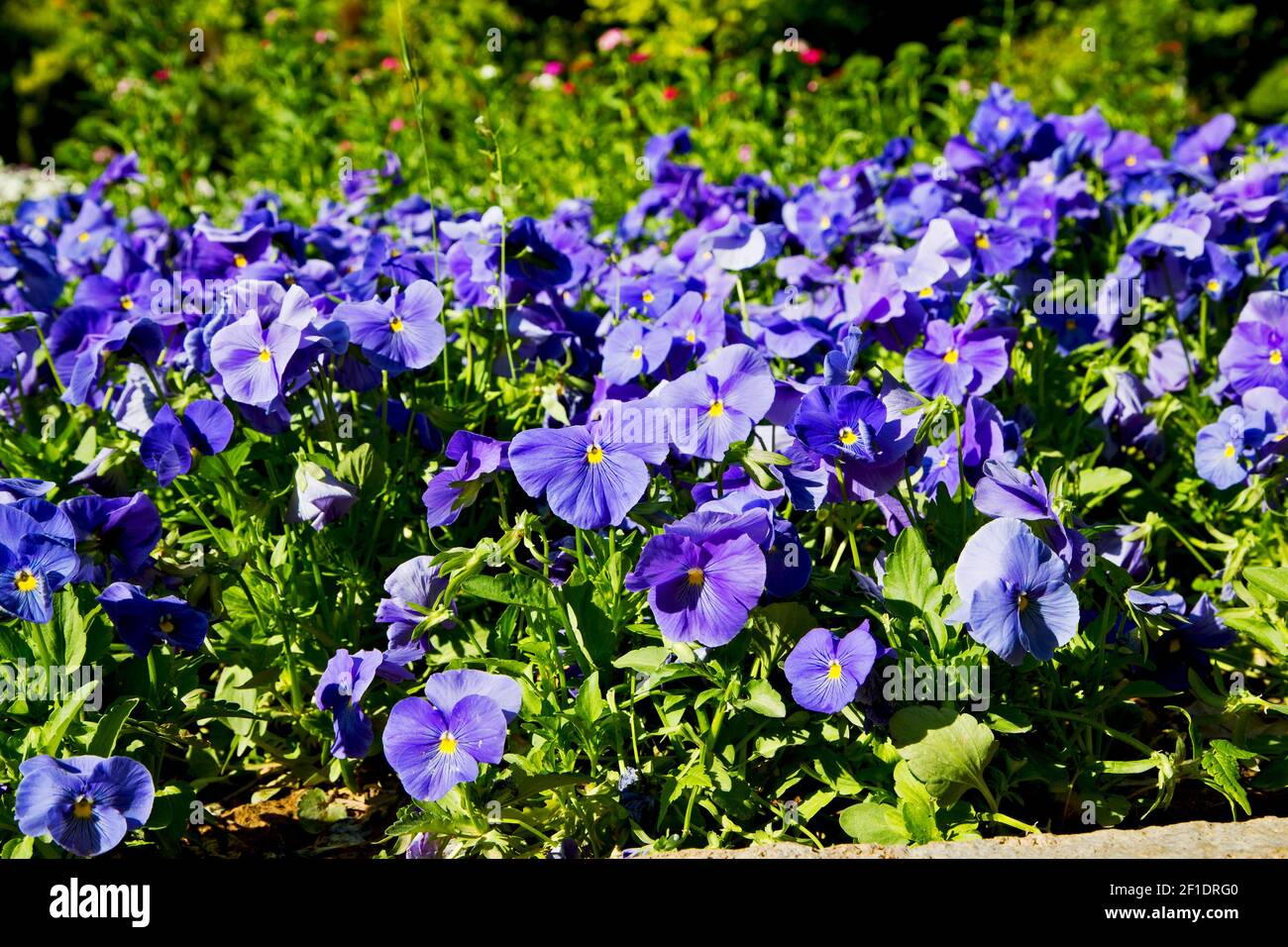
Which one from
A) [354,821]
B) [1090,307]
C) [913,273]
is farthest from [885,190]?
[354,821]

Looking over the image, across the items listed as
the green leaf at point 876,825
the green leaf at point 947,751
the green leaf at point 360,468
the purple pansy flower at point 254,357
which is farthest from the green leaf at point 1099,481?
the purple pansy flower at point 254,357

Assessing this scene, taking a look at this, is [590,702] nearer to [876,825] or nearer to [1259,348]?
[876,825]

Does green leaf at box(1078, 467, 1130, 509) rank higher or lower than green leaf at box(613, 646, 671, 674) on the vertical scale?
higher

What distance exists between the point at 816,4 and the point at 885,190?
735cm

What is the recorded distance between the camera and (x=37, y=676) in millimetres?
1802

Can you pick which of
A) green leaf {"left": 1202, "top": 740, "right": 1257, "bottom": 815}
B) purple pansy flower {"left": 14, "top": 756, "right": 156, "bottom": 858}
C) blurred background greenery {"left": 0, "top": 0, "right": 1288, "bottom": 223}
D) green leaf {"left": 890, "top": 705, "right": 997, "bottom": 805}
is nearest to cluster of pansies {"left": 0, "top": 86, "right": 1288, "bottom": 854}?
purple pansy flower {"left": 14, "top": 756, "right": 156, "bottom": 858}

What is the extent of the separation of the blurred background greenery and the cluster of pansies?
0.47m

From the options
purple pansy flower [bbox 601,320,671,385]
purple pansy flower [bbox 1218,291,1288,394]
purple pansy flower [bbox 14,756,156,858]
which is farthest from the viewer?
purple pansy flower [bbox 1218,291,1288,394]

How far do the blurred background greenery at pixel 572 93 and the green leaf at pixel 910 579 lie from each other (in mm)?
1144

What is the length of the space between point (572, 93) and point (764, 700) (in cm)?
565

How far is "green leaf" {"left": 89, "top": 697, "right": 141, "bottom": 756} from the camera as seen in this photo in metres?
1.71

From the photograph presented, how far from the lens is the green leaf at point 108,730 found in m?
1.71

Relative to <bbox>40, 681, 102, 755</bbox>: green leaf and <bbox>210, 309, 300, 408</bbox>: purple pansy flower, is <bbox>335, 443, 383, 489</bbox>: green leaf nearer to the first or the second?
<bbox>210, 309, 300, 408</bbox>: purple pansy flower
